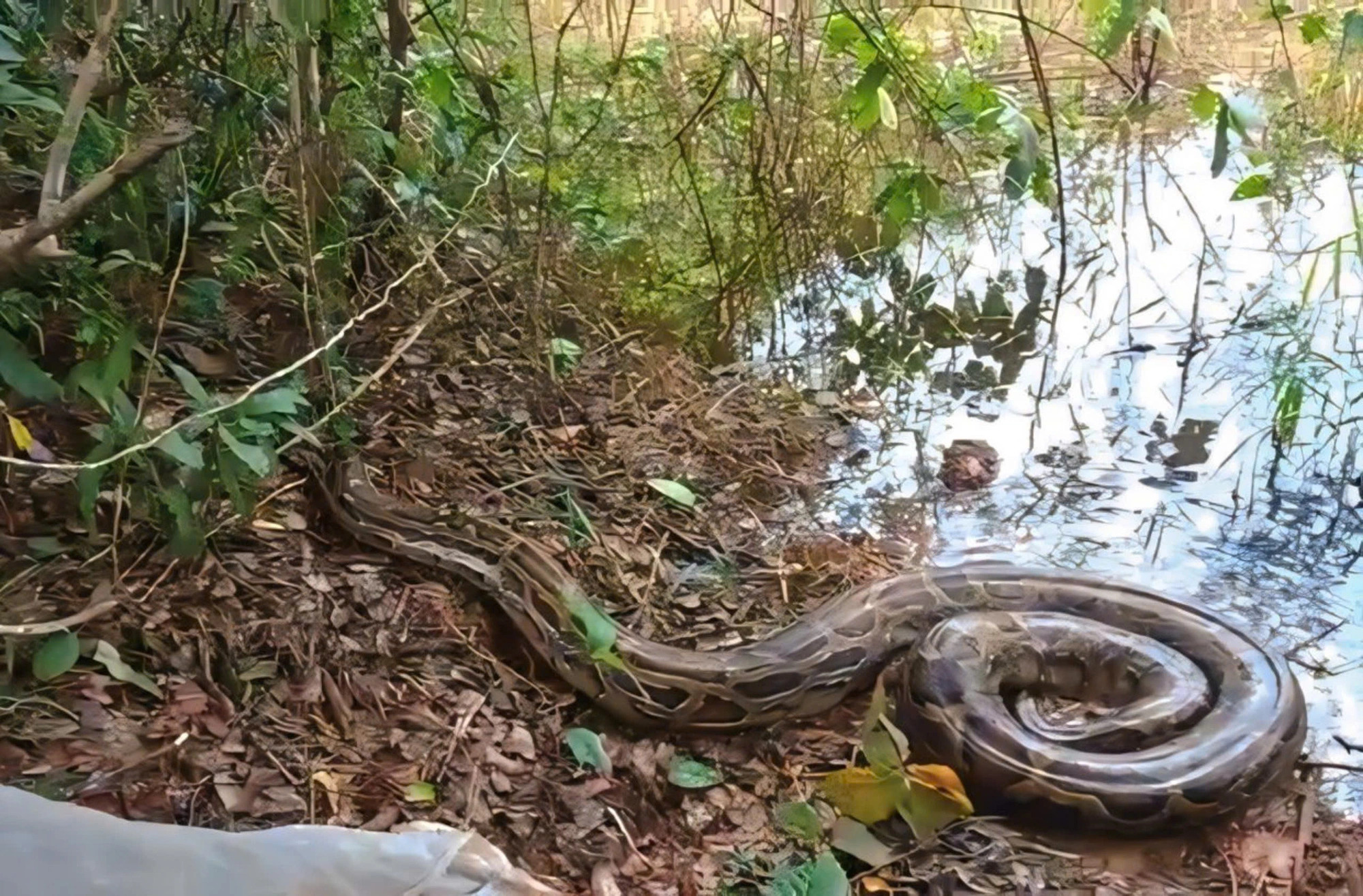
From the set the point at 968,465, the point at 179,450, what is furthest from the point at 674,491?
the point at 179,450

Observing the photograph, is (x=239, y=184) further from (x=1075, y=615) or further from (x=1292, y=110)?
(x=1292, y=110)

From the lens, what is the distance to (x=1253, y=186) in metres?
1.88

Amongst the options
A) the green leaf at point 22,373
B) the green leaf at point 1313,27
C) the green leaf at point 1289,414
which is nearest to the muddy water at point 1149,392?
the green leaf at point 1289,414

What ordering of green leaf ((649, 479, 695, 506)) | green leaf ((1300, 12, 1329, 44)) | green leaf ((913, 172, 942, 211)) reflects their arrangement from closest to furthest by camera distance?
green leaf ((1300, 12, 1329, 44)), green leaf ((649, 479, 695, 506)), green leaf ((913, 172, 942, 211))

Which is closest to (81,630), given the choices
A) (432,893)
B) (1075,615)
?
(432,893)

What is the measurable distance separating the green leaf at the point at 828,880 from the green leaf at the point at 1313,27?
1411 mm

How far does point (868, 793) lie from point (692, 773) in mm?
248

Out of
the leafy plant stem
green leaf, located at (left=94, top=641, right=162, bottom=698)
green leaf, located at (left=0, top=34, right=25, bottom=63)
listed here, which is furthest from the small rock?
green leaf, located at (left=0, top=34, right=25, bottom=63)

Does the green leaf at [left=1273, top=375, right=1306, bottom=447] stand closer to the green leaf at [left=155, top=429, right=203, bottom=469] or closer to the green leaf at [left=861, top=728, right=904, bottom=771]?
the green leaf at [left=861, top=728, right=904, bottom=771]

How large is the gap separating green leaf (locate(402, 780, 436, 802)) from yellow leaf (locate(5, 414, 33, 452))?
64 centimetres

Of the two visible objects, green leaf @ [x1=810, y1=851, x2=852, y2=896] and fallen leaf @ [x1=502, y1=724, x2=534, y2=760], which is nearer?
green leaf @ [x1=810, y1=851, x2=852, y2=896]

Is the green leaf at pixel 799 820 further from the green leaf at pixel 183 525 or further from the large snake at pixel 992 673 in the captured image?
the green leaf at pixel 183 525

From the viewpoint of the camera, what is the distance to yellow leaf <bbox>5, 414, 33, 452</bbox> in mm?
1361

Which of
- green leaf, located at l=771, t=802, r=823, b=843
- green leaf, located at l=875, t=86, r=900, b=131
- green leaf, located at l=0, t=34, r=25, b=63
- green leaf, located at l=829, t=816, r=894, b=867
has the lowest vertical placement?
green leaf, located at l=771, t=802, r=823, b=843
